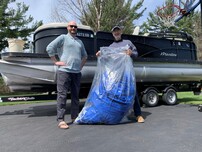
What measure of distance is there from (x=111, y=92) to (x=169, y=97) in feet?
13.3

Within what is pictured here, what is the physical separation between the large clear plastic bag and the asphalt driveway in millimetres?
198

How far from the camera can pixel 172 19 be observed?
42.1 feet

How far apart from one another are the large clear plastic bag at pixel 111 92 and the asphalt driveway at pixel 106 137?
0.65ft

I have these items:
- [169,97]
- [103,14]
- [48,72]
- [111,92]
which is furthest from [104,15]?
[111,92]

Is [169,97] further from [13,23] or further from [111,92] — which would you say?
[13,23]

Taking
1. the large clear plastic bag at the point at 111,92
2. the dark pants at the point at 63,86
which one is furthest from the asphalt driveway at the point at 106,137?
the dark pants at the point at 63,86

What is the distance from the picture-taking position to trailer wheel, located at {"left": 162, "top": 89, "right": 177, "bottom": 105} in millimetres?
8750

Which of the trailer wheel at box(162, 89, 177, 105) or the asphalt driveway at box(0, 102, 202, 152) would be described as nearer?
the asphalt driveway at box(0, 102, 202, 152)

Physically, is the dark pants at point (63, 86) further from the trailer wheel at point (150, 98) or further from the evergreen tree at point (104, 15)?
the evergreen tree at point (104, 15)

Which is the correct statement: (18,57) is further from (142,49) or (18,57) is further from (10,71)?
(142,49)

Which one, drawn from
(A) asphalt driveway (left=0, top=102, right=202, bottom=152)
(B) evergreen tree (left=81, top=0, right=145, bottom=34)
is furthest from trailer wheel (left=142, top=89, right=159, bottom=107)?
(B) evergreen tree (left=81, top=0, right=145, bottom=34)

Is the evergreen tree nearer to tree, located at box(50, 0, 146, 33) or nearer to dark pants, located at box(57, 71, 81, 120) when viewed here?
tree, located at box(50, 0, 146, 33)

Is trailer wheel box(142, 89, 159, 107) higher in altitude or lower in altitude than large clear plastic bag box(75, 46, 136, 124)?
lower

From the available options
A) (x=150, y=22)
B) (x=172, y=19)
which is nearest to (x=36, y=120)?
(x=172, y=19)
